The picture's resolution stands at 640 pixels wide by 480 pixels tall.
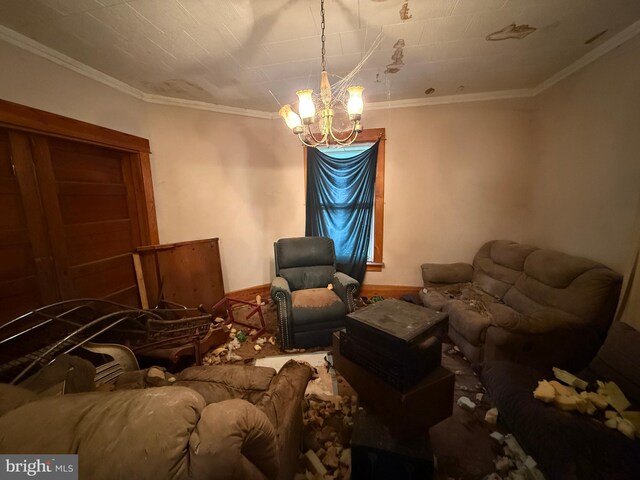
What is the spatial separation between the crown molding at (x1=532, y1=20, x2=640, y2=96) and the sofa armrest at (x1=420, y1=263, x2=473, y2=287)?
2.07 m

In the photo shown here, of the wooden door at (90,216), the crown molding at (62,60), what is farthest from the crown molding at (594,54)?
the wooden door at (90,216)

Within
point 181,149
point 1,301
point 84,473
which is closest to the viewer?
point 84,473

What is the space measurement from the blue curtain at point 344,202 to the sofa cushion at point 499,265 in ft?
4.36

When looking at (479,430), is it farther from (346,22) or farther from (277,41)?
(277,41)

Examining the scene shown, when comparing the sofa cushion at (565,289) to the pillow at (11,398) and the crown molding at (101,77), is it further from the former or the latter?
the crown molding at (101,77)

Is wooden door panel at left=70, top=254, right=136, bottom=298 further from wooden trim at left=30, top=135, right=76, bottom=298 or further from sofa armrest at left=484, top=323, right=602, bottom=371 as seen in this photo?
sofa armrest at left=484, top=323, right=602, bottom=371

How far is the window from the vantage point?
3.09 meters

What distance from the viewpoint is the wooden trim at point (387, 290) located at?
3.29m

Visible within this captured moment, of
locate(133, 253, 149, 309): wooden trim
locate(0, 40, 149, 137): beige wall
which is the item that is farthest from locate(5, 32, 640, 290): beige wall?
locate(133, 253, 149, 309): wooden trim

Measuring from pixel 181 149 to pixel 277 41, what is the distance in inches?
66.7

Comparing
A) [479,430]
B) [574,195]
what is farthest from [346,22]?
[479,430]

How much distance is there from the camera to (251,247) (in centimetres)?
340

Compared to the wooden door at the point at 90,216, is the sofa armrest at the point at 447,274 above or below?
below

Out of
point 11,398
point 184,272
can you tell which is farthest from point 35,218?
point 11,398
